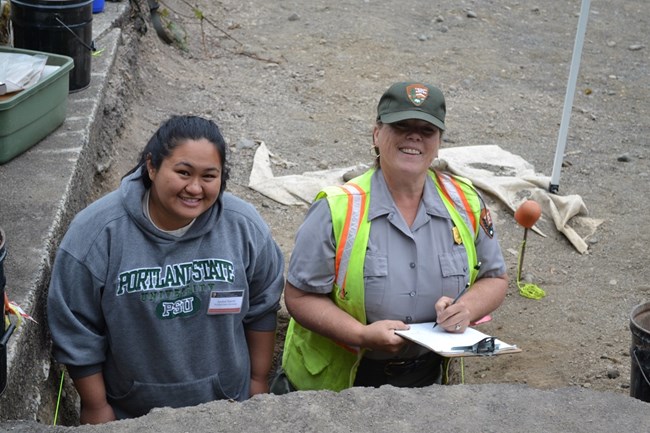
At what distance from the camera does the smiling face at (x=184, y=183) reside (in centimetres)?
304

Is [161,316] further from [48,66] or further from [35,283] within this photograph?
[48,66]

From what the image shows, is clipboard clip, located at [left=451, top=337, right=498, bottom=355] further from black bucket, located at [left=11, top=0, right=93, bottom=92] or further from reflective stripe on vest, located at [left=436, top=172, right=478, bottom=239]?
black bucket, located at [left=11, top=0, right=93, bottom=92]

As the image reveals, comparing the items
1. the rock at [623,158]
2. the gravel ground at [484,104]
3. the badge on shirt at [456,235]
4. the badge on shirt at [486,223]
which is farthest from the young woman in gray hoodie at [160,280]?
the rock at [623,158]

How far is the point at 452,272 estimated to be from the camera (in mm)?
3410

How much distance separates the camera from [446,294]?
3447 mm

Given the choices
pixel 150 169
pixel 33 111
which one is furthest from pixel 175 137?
pixel 33 111

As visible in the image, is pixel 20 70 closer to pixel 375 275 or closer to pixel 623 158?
pixel 375 275

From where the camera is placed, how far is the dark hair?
308 centimetres

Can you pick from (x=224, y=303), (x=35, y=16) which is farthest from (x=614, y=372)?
(x=35, y=16)

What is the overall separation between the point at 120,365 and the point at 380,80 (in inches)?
226

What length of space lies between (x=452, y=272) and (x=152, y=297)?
1.08m

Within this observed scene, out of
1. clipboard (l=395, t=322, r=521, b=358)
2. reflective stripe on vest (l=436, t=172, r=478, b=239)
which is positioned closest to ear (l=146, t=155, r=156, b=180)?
clipboard (l=395, t=322, r=521, b=358)

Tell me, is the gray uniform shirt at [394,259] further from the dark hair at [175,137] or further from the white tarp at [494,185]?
the white tarp at [494,185]

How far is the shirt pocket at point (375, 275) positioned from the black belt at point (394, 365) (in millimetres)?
328
